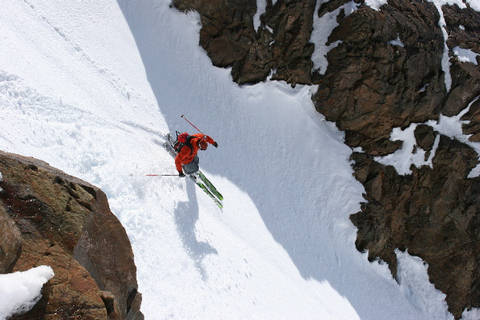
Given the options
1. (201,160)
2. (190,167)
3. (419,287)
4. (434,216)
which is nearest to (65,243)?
(190,167)

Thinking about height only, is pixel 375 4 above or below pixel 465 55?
below

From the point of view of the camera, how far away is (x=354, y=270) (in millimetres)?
16141

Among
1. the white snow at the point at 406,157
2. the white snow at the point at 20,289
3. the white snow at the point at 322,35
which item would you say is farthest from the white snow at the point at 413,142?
the white snow at the point at 20,289

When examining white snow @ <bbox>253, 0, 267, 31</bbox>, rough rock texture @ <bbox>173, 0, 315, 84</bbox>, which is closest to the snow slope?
rough rock texture @ <bbox>173, 0, 315, 84</bbox>

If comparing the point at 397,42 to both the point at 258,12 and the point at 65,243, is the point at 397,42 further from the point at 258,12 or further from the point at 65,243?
the point at 65,243

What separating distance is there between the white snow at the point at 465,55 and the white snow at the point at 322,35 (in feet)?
23.2

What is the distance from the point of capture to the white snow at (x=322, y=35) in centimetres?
1619

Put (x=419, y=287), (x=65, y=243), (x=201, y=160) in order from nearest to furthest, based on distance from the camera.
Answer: (x=65, y=243), (x=201, y=160), (x=419, y=287)

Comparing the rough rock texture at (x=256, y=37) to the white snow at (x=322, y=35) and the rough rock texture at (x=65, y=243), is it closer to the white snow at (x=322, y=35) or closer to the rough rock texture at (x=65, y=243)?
the white snow at (x=322, y=35)

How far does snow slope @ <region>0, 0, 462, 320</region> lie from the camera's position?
25.2 ft

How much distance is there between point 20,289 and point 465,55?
21951 mm

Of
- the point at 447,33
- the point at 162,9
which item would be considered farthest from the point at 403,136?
the point at 162,9

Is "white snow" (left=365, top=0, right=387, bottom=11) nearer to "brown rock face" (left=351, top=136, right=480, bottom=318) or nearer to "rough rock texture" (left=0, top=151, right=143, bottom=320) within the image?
"brown rock face" (left=351, top=136, right=480, bottom=318)

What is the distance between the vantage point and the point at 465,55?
17.6 meters
